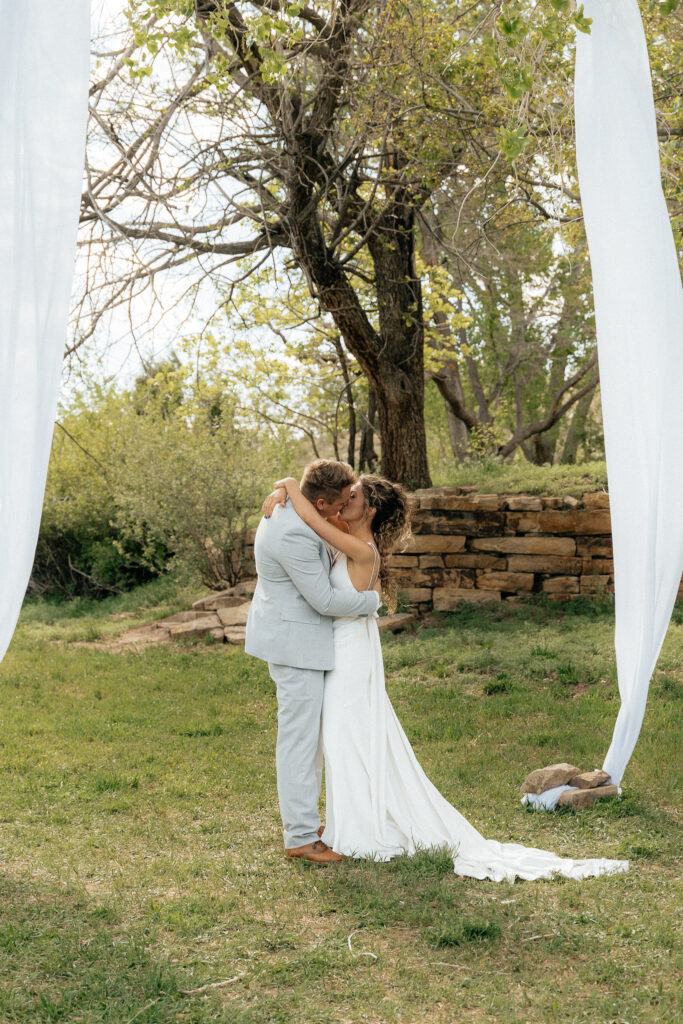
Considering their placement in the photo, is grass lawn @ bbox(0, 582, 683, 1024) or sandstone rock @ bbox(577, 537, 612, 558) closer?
grass lawn @ bbox(0, 582, 683, 1024)

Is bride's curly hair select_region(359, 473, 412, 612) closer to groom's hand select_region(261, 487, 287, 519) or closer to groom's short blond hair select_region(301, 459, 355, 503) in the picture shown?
groom's short blond hair select_region(301, 459, 355, 503)

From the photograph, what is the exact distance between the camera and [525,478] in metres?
10.8

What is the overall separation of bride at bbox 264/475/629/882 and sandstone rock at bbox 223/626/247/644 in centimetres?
513

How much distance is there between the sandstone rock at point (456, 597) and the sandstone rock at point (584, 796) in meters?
4.95

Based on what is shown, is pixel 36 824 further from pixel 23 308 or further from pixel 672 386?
pixel 672 386

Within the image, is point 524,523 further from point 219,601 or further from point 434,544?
point 219,601

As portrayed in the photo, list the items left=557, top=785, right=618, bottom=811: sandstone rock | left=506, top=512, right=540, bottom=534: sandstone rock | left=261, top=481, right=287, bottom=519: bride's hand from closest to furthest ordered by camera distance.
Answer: left=261, top=481, right=287, bottom=519: bride's hand, left=557, top=785, right=618, bottom=811: sandstone rock, left=506, top=512, right=540, bottom=534: sandstone rock

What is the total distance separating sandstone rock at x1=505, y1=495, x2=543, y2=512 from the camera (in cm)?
951

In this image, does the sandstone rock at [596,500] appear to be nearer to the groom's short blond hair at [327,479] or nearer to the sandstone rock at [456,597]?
the sandstone rock at [456,597]

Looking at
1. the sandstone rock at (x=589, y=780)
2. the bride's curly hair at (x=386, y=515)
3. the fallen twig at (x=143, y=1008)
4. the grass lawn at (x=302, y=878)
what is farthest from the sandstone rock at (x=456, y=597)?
the fallen twig at (x=143, y=1008)

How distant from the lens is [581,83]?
12.8 feet

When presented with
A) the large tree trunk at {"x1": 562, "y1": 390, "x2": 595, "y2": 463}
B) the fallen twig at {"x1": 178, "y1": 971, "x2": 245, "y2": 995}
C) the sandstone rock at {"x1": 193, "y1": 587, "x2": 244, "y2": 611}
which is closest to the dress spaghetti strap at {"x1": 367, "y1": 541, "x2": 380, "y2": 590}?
the fallen twig at {"x1": 178, "y1": 971, "x2": 245, "y2": 995}

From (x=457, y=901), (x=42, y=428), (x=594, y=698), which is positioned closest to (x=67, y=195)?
(x=42, y=428)

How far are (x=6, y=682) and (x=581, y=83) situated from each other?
6.64 m
